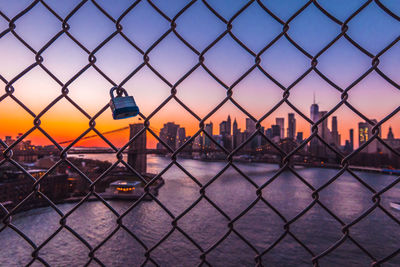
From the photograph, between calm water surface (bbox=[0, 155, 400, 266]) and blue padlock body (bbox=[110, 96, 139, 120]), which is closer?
blue padlock body (bbox=[110, 96, 139, 120])

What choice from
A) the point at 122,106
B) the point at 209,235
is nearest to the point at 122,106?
the point at 122,106

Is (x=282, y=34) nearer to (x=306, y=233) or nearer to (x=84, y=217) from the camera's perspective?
(x=306, y=233)

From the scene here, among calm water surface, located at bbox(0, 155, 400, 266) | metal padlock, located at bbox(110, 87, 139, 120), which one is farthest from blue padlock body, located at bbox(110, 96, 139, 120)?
calm water surface, located at bbox(0, 155, 400, 266)

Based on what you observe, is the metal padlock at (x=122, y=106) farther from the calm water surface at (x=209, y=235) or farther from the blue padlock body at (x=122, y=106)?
the calm water surface at (x=209, y=235)

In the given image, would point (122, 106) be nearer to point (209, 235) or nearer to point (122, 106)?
point (122, 106)

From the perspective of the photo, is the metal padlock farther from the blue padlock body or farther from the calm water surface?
the calm water surface

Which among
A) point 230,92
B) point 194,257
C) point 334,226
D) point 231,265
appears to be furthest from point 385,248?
point 230,92

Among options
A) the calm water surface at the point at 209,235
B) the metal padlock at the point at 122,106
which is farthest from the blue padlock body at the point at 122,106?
the calm water surface at the point at 209,235

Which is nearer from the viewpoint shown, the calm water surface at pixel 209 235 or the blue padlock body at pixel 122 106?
the blue padlock body at pixel 122 106
